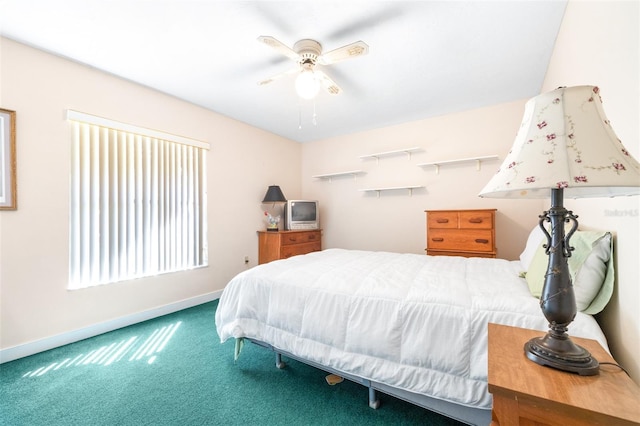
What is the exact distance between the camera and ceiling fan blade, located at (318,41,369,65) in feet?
5.74

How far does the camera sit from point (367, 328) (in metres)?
1.39

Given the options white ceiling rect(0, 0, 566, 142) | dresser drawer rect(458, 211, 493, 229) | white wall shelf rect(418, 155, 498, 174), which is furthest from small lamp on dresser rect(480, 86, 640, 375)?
white wall shelf rect(418, 155, 498, 174)

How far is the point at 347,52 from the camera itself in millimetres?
1836

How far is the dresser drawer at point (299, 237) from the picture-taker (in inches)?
150

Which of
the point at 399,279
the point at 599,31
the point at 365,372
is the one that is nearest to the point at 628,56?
the point at 599,31

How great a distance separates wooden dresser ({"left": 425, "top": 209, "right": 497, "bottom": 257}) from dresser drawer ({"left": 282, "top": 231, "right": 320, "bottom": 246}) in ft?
5.93

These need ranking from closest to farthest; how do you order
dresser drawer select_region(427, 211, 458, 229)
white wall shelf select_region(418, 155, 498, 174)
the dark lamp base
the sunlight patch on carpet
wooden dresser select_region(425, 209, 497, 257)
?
1. the dark lamp base
2. the sunlight patch on carpet
3. wooden dresser select_region(425, 209, 497, 257)
4. dresser drawer select_region(427, 211, 458, 229)
5. white wall shelf select_region(418, 155, 498, 174)

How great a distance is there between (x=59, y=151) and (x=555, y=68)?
4152 millimetres

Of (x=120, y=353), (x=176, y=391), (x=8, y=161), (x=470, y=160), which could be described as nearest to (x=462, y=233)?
(x=470, y=160)

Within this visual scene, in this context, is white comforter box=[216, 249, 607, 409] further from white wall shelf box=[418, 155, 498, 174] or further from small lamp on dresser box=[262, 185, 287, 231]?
small lamp on dresser box=[262, 185, 287, 231]

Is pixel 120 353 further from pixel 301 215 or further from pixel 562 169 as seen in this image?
pixel 562 169

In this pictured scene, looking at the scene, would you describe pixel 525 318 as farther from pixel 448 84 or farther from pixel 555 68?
pixel 448 84

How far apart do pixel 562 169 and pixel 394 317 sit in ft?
3.14

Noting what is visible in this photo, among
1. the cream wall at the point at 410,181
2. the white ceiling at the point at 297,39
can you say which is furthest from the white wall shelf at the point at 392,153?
the white ceiling at the point at 297,39
